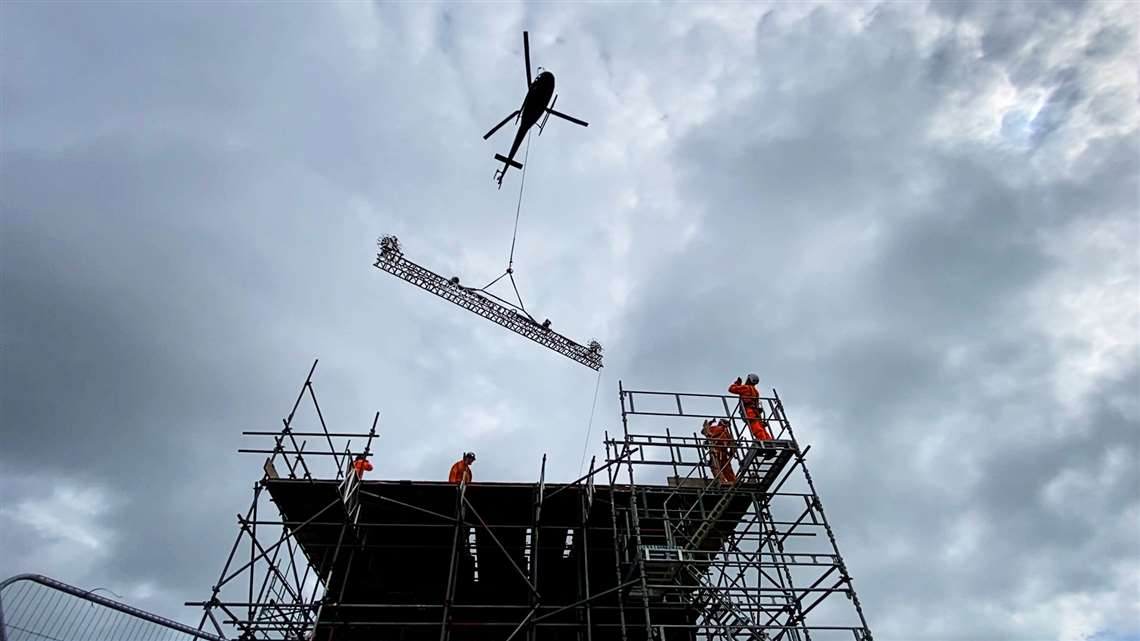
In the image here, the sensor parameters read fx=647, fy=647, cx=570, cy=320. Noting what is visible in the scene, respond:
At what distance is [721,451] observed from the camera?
13.3m

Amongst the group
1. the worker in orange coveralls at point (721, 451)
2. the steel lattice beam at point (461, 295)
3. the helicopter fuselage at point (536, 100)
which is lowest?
the worker in orange coveralls at point (721, 451)

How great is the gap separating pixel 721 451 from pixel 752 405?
116 cm

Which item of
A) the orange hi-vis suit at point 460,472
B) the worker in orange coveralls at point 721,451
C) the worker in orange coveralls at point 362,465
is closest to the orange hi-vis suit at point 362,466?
the worker in orange coveralls at point 362,465

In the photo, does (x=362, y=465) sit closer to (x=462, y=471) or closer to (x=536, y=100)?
(x=462, y=471)

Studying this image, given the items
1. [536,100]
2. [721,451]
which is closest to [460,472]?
[721,451]

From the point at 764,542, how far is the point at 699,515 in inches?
54.4

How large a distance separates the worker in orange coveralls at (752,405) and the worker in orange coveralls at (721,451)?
0.59 metres

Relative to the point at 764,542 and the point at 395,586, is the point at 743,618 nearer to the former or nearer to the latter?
the point at 764,542

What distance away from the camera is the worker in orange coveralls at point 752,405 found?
12484mm

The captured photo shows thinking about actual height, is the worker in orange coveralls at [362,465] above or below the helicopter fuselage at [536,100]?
below

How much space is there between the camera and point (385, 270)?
3066 cm

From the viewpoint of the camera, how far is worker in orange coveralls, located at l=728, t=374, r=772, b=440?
12484 mm

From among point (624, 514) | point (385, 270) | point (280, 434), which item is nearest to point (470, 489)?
point (624, 514)

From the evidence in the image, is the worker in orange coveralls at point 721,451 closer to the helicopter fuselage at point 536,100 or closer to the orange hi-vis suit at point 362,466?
the orange hi-vis suit at point 362,466
